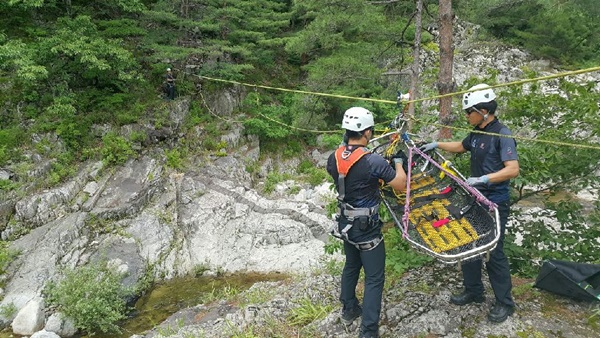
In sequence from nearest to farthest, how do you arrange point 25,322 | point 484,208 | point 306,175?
point 484,208 → point 25,322 → point 306,175

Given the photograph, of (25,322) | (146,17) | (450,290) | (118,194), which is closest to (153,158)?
(118,194)

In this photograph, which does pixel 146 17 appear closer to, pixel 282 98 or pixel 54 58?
pixel 54 58

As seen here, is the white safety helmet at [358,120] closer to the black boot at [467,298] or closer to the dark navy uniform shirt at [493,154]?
the dark navy uniform shirt at [493,154]

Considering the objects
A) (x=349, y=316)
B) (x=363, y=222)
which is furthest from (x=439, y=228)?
(x=349, y=316)

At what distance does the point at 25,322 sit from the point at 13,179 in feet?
15.5

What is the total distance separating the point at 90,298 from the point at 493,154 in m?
Result: 7.34

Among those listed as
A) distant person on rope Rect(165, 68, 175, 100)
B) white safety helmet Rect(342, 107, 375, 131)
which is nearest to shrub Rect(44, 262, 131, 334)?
white safety helmet Rect(342, 107, 375, 131)

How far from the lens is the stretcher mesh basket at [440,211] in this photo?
3828 millimetres

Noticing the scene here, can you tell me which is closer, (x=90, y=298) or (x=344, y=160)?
(x=344, y=160)

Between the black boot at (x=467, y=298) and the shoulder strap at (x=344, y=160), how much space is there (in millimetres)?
1714

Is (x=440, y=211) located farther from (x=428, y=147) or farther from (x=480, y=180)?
(x=480, y=180)

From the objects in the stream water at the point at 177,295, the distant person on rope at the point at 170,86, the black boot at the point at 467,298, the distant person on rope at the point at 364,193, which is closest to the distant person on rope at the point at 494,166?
the black boot at the point at 467,298

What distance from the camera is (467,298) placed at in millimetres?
4160

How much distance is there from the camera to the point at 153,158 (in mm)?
12312
